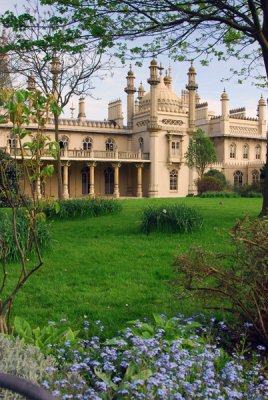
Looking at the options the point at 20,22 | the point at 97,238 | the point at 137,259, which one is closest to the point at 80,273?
the point at 137,259

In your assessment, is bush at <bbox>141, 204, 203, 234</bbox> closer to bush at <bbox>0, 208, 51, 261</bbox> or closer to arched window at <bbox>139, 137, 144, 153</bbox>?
bush at <bbox>0, 208, 51, 261</bbox>

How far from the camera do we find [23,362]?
2.76m

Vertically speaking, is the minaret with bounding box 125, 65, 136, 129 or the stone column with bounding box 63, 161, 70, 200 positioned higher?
the minaret with bounding box 125, 65, 136, 129

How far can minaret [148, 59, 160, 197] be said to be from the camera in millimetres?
34969

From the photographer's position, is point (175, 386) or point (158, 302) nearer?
point (175, 386)

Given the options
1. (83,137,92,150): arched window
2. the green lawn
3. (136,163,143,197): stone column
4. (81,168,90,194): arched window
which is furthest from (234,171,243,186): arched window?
the green lawn

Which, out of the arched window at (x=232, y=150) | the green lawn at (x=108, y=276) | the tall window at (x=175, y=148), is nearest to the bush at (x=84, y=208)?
the green lawn at (x=108, y=276)

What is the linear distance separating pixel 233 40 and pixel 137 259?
275 inches

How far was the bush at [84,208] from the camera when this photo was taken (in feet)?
40.1

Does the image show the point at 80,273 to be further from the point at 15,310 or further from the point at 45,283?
the point at 15,310

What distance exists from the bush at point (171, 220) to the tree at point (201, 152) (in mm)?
24148

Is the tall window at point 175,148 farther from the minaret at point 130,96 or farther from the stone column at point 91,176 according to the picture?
the stone column at point 91,176

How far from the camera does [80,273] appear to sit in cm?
664

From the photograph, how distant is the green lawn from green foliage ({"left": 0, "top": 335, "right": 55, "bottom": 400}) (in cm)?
141
